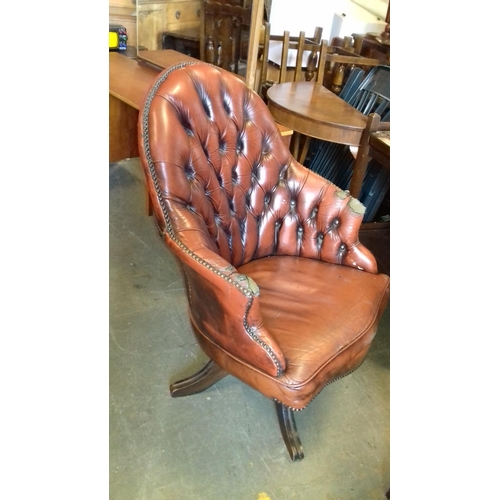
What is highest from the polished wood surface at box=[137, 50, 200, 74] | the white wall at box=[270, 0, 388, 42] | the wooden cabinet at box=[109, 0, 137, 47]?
the white wall at box=[270, 0, 388, 42]

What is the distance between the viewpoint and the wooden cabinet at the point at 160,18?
8.43 ft

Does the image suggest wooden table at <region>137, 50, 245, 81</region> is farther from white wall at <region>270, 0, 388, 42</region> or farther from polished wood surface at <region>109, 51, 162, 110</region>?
white wall at <region>270, 0, 388, 42</region>

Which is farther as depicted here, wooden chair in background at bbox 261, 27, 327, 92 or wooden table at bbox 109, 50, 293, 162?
wooden chair in background at bbox 261, 27, 327, 92

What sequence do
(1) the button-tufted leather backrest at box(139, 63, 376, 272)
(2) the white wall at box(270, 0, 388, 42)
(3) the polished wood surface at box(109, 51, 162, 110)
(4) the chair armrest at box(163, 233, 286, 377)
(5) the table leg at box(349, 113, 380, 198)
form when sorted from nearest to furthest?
(4) the chair armrest at box(163, 233, 286, 377) < (1) the button-tufted leather backrest at box(139, 63, 376, 272) < (5) the table leg at box(349, 113, 380, 198) < (3) the polished wood surface at box(109, 51, 162, 110) < (2) the white wall at box(270, 0, 388, 42)

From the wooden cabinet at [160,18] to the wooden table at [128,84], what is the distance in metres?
0.13

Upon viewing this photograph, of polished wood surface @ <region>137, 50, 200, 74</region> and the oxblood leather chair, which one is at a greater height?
polished wood surface @ <region>137, 50, 200, 74</region>

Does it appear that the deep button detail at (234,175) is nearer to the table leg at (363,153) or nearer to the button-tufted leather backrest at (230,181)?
the button-tufted leather backrest at (230,181)

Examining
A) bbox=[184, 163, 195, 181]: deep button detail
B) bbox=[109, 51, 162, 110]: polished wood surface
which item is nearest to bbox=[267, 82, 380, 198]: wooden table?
bbox=[109, 51, 162, 110]: polished wood surface

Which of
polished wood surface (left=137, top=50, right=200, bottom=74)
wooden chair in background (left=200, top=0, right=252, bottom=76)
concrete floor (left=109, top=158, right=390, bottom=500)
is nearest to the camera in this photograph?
concrete floor (left=109, top=158, right=390, bottom=500)

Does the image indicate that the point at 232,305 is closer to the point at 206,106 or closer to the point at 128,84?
the point at 206,106

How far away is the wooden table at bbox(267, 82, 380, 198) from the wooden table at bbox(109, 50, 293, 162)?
0.49ft

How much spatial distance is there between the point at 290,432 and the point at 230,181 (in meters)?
0.78

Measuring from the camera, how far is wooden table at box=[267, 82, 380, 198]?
1.89 meters
